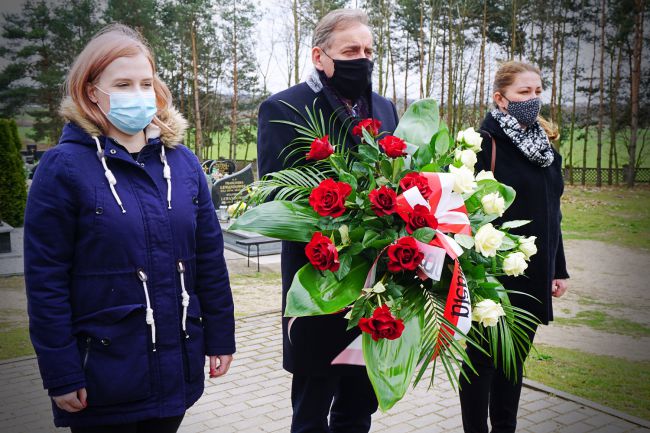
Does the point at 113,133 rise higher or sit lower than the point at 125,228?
higher

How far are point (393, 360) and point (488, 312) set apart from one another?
1.19 ft

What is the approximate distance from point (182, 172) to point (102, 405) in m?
0.87

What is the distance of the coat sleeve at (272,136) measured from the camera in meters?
2.33

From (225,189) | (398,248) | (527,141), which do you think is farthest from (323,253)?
(225,189)

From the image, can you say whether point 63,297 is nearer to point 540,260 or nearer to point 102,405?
point 102,405

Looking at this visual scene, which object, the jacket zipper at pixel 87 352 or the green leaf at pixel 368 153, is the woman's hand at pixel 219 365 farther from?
the green leaf at pixel 368 153

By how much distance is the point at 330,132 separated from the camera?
7.94 ft

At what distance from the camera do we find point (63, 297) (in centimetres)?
183

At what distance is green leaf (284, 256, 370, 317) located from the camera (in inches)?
68.5

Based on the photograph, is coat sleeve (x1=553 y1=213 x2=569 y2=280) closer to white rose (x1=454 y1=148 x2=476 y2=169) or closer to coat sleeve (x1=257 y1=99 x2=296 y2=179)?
white rose (x1=454 y1=148 x2=476 y2=169)

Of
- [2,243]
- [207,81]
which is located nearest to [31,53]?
[207,81]

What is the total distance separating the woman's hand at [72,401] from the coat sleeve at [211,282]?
0.51 metres

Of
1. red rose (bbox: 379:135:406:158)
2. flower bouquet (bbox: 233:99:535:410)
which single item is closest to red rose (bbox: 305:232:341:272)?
flower bouquet (bbox: 233:99:535:410)

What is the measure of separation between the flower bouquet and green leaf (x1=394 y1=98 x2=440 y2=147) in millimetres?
74
